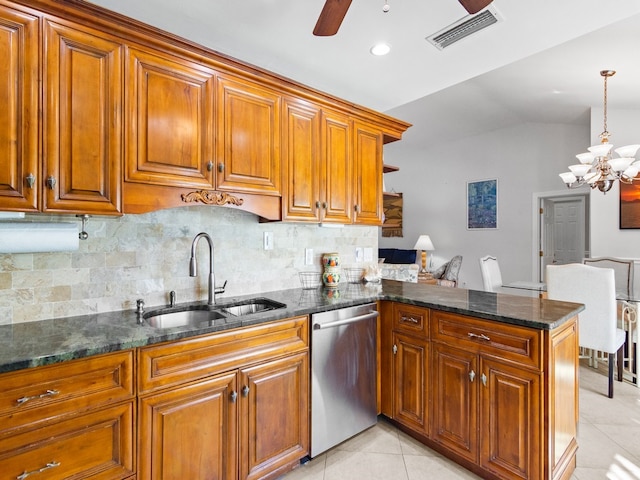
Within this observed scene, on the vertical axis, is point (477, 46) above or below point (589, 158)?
above

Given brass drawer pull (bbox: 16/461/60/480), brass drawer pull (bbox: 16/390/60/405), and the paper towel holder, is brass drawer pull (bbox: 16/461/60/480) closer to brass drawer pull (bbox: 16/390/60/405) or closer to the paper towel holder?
brass drawer pull (bbox: 16/390/60/405)

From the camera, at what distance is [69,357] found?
120 centimetres

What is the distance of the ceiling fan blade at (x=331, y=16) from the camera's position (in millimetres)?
1411

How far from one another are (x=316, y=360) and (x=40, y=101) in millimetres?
1777

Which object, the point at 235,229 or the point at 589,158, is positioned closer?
the point at 235,229

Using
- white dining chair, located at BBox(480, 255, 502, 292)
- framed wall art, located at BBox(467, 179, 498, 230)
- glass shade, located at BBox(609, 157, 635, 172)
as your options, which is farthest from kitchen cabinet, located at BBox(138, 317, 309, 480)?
framed wall art, located at BBox(467, 179, 498, 230)

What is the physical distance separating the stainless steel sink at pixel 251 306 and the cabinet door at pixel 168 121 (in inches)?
29.6

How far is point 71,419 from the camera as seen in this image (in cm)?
123

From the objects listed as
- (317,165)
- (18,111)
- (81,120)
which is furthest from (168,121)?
(317,165)

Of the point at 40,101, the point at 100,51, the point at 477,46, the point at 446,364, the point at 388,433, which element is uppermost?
the point at 477,46

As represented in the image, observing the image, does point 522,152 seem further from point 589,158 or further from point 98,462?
point 98,462

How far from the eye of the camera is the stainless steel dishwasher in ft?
6.52

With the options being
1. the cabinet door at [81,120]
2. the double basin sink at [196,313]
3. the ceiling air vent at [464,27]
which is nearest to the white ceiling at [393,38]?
the ceiling air vent at [464,27]

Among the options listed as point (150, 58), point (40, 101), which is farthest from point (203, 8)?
point (40, 101)
